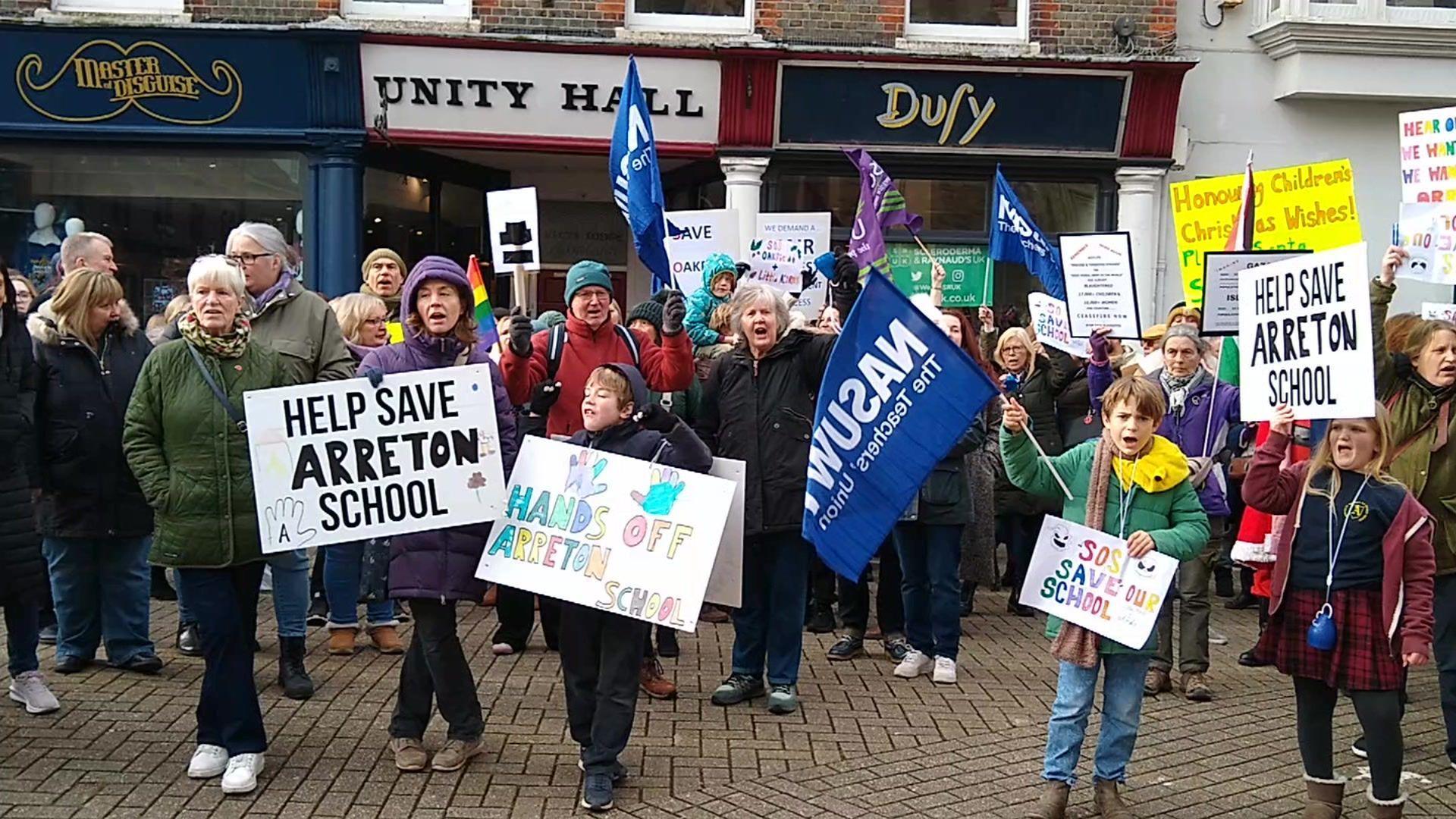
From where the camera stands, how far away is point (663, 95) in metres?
12.6

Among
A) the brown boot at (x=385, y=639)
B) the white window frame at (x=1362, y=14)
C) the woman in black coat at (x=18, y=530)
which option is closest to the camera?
the woman in black coat at (x=18, y=530)

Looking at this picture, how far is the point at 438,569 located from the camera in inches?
198

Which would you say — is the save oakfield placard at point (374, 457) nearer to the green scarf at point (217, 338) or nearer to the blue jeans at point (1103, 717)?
the green scarf at point (217, 338)

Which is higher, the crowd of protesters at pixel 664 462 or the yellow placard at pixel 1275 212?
the yellow placard at pixel 1275 212

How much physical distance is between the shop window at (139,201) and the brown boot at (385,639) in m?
6.59

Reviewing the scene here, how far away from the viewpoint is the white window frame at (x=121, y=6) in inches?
482

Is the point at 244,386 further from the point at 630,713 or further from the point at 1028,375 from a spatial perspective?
the point at 1028,375

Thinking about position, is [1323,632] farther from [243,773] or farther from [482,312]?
[482,312]

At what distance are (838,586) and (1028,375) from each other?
6.26 ft

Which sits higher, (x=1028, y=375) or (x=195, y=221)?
(x=195, y=221)

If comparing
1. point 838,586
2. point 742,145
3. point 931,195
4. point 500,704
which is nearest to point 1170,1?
point 931,195

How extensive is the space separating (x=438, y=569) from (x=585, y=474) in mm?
639

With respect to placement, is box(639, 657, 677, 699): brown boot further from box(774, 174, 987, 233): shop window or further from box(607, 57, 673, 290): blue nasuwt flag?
box(774, 174, 987, 233): shop window

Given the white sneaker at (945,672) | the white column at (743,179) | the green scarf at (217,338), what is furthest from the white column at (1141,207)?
the green scarf at (217,338)
